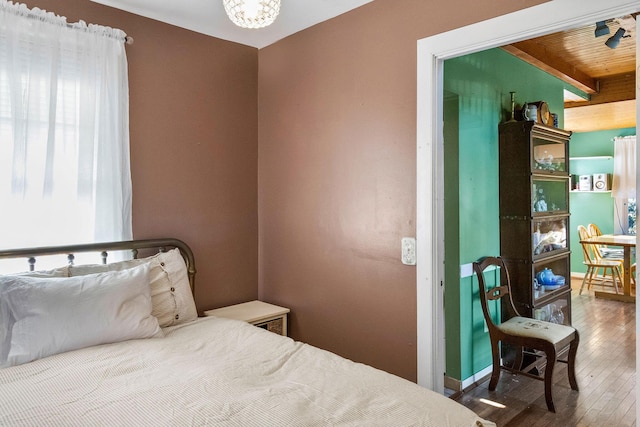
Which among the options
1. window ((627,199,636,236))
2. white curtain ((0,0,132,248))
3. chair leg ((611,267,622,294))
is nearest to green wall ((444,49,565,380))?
white curtain ((0,0,132,248))

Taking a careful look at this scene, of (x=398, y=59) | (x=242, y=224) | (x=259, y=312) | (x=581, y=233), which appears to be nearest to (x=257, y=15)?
(x=398, y=59)

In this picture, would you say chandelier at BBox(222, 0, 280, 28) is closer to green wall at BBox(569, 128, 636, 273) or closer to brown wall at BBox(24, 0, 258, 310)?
brown wall at BBox(24, 0, 258, 310)

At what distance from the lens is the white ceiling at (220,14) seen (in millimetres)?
2521

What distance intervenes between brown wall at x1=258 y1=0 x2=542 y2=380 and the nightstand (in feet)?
0.37

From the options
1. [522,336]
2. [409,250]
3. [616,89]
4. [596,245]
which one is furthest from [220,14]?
[596,245]

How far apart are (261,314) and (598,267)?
5.80 metres

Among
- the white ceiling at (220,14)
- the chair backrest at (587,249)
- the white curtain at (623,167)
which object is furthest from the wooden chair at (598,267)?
the white ceiling at (220,14)

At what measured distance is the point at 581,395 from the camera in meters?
3.00

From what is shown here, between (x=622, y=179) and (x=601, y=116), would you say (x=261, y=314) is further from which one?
(x=622, y=179)

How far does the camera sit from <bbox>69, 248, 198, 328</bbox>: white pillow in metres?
2.34

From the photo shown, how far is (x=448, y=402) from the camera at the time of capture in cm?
151

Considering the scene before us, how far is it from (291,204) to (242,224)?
44cm

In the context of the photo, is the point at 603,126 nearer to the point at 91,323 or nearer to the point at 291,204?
the point at 291,204

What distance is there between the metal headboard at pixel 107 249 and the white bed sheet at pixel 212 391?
25.1 inches
